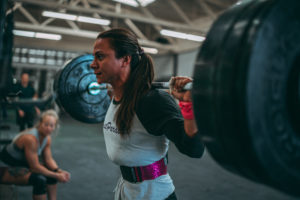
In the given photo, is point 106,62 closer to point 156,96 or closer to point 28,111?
point 156,96

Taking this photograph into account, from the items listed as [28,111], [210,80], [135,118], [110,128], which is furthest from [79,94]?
[28,111]

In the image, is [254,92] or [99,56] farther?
[99,56]

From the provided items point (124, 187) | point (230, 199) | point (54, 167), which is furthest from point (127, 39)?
point (230, 199)

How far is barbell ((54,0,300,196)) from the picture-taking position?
0.40 metres

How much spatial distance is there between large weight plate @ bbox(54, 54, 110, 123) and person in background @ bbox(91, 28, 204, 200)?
0.47 m

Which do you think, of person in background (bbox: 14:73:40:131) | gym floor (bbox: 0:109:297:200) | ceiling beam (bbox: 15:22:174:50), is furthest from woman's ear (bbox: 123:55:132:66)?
ceiling beam (bbox: 15:22:174:50)

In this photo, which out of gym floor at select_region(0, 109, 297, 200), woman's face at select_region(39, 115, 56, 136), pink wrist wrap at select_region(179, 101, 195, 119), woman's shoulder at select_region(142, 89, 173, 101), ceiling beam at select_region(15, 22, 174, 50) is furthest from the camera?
ceiling beam at select_region(15, 22, 174, 50)

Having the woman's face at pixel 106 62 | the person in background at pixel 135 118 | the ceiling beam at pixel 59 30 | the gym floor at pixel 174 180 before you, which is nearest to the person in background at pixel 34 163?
the gym floor at pixel 174 180

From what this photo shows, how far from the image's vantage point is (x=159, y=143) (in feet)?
2.68

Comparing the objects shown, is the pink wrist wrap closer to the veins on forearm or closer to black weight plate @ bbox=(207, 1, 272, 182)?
black weight plate @ bbox=(207, 1, 272, 182)

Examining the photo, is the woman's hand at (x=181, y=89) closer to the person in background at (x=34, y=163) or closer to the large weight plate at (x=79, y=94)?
the large weight plate at (x=79, y=94)

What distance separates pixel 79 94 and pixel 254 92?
3.61 ft

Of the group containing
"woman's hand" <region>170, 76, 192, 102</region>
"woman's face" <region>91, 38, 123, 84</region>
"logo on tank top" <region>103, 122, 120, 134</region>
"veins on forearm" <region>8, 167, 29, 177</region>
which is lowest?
"veins on forearm" <region>8, 167, 29, 177</region>

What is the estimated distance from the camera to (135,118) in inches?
31.3
